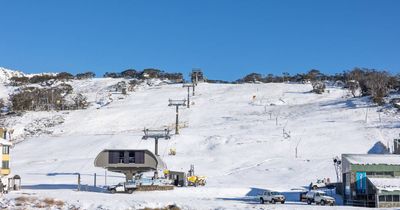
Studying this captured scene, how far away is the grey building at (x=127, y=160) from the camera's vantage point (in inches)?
1871

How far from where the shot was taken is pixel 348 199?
39906 mm

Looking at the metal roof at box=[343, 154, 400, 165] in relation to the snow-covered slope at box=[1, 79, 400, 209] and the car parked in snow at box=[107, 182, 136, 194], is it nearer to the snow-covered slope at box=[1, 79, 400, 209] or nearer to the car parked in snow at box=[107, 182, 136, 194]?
the snow-covered slope at box=[1, 79, 400, 209]

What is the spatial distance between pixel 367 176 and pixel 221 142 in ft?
102

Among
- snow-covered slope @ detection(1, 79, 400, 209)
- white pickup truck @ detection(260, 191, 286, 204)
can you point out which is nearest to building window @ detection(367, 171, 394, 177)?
white pickup truck @ detection(260, 191, 286, 204)

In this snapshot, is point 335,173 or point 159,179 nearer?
point 159,179

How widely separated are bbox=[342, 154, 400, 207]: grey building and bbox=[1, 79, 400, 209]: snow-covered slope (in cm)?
605

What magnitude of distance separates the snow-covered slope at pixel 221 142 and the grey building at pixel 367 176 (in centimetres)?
605

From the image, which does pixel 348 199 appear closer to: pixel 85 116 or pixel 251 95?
pixel 85 116

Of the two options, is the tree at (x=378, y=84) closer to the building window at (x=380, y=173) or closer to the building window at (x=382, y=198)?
the building window at (x=380, y=173)

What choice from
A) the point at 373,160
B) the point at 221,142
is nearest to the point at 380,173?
the point at 373,160

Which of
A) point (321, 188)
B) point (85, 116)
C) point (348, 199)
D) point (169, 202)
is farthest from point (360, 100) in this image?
point (169, 202)

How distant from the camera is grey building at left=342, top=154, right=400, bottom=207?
3853 cm

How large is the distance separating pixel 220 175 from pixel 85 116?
5032 centimetres

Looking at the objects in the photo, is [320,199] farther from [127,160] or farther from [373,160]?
[127,160]
